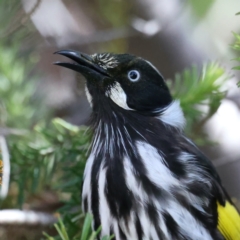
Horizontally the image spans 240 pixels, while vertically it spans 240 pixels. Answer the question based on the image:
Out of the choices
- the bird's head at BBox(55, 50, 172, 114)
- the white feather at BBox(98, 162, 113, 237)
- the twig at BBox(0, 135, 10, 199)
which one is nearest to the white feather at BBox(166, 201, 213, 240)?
the white feather at BBox(98, 162, 113, 237)

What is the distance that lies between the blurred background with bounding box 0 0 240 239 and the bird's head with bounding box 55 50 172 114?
0.52ft

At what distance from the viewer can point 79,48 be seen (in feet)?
7.29

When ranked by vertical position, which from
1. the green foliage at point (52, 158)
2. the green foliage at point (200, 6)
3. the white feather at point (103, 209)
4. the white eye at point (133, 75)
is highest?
the green foliage at point (200, 6)

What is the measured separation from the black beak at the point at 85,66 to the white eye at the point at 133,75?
0.06 m

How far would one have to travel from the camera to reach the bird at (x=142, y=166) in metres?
1.16

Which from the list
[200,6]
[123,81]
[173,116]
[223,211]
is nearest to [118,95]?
[123,81]

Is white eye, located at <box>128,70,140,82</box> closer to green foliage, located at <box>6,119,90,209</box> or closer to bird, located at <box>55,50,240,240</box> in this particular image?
bird, located at <box>55,50,240,240</box>

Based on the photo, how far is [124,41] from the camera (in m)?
2.19

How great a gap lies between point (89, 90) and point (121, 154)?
0.18m

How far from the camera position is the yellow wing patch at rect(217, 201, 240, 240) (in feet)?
4.03

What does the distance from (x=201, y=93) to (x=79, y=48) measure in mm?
904

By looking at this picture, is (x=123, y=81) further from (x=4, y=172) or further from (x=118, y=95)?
(x=4, y=172)

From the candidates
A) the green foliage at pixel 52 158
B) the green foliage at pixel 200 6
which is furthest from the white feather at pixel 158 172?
the green foliage at pixel 200 6

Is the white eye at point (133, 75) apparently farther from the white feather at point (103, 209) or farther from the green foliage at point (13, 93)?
the green foliage at point (13, 93)
